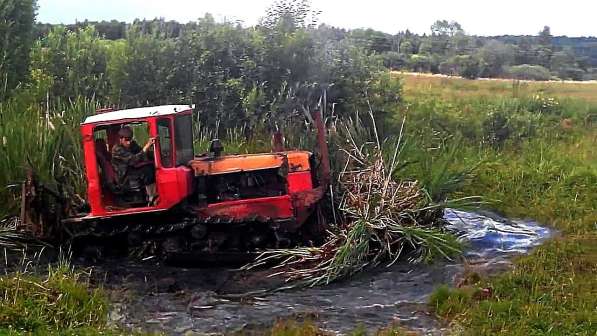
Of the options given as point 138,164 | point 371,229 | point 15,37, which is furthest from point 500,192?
point 15,37

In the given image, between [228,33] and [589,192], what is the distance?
919cm

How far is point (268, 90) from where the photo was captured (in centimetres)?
1845

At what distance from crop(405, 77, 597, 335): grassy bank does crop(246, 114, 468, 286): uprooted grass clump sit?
1.36 metres

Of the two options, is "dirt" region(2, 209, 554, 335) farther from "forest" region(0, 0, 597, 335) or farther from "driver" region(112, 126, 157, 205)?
"driver" region(112, 126, 157, 205)

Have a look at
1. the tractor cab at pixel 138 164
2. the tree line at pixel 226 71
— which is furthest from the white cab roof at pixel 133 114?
the tree line at pixel 226 71

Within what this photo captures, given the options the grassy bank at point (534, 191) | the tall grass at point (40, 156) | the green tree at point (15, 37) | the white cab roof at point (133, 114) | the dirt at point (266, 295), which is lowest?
the dirt at point (266, 295)

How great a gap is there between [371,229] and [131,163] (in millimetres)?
3253

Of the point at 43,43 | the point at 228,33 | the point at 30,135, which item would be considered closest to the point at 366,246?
the point at 30,135

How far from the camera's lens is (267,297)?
29.8ft

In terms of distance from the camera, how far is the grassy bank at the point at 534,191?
7941 mm

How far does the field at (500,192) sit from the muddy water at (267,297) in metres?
0.36

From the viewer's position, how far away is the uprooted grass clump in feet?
32.4

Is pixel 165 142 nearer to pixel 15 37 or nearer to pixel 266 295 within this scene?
pixel 266 295

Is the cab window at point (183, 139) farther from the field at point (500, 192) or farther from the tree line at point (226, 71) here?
the tree line at point (226, 71)
